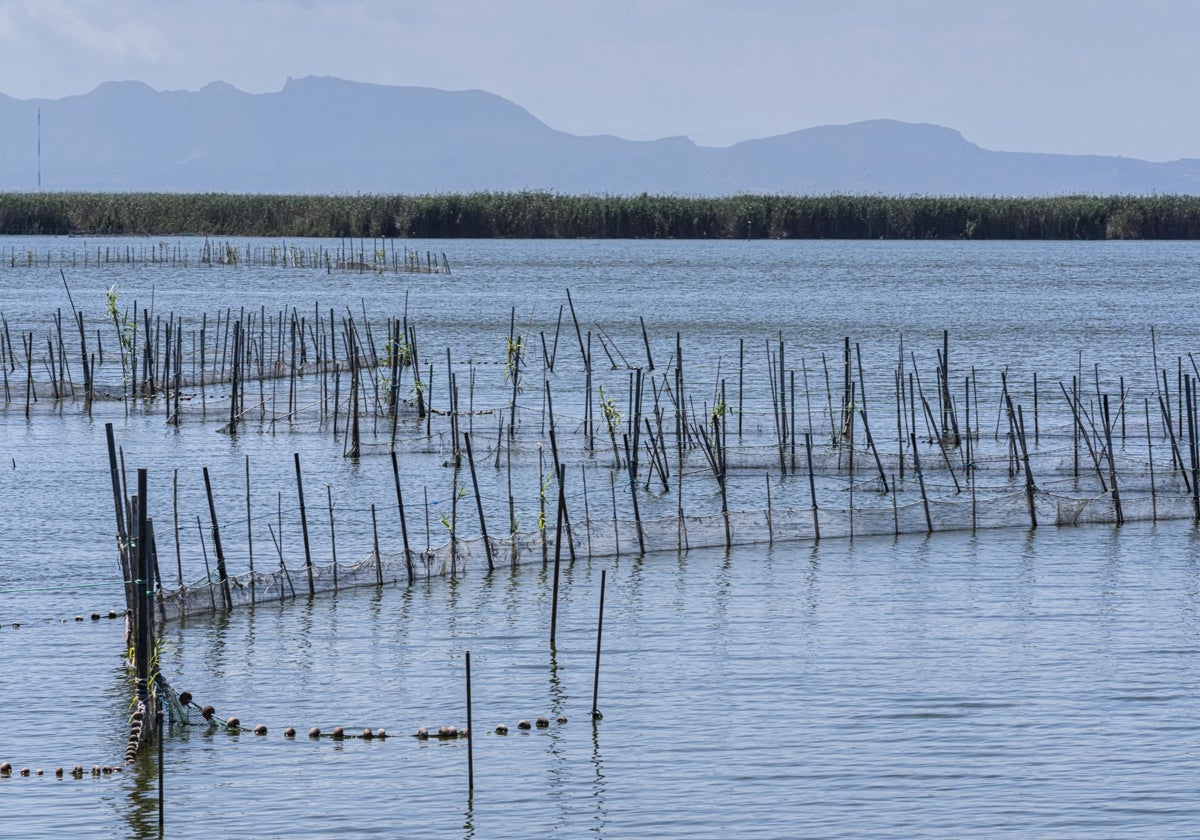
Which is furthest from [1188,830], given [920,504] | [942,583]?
[920,504]

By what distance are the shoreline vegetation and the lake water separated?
5785 centimetres

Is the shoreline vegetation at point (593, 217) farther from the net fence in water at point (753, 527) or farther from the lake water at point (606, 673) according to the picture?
the net fence in water at point (753, 527)

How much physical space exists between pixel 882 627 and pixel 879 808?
469 cm

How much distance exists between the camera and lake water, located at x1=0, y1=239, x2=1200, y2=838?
10977 millimetres

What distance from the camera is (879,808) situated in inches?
429

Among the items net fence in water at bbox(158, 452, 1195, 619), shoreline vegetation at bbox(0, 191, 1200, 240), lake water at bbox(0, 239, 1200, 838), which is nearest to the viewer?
lake water at bbox(0, 239, 1200, 838)

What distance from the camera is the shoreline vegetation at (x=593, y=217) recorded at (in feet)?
275

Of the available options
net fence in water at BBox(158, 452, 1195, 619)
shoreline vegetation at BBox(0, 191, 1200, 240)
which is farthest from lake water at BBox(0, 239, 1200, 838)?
shoreline vegetation at BBox(0, 191, 1200, 240)

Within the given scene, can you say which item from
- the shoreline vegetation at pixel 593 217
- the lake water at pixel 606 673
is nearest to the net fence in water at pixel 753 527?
the lake water at pixel 606 673

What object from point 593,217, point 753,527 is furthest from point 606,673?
point 593,217

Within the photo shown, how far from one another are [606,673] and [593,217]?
2784 inches

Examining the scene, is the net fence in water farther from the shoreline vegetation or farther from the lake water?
the shoreline vegetation

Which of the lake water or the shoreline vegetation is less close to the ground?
the shoreline vegetation

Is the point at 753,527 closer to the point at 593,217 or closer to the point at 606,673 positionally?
the point at 606,673
